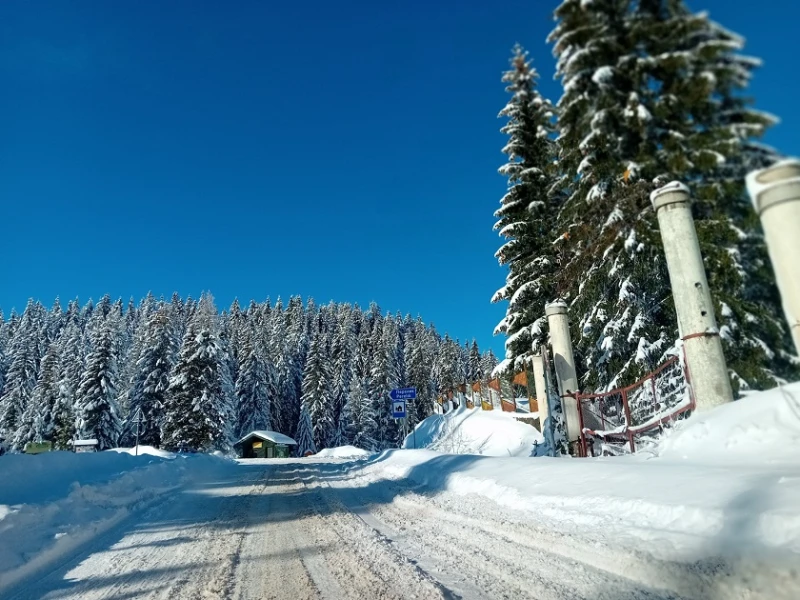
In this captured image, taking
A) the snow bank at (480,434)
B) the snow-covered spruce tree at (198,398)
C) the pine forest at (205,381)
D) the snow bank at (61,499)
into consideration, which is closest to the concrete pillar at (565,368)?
the snow bank at (480,434)

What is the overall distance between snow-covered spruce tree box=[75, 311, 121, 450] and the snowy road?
40.2 metres

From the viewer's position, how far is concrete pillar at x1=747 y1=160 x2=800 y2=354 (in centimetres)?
288

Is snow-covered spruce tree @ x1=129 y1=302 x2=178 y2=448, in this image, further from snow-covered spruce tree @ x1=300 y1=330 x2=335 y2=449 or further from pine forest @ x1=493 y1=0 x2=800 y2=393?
pine forest @ x1=493 y1=0 x2=800 y2=393

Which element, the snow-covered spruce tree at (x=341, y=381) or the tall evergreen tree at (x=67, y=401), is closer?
the tall evergreen tree at (x=67, y=401)

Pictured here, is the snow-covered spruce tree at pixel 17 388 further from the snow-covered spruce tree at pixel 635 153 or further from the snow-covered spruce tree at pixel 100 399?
the snow-covered spruce tree at pixel 635 153

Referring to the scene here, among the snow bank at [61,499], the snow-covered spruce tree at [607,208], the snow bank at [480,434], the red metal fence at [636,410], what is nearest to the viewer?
the snow bank at [61,499]

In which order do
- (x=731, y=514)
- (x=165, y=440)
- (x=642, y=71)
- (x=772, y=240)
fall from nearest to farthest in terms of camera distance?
1. (x=772, y=240)
2. (x=731, y=514)
3. (x=642, y=71)
4. (x=165, y=440)

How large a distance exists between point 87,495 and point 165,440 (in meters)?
33.6

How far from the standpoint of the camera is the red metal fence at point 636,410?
28.1 feet

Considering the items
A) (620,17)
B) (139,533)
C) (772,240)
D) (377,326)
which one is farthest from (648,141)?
(377,326)

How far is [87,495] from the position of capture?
9.98 m

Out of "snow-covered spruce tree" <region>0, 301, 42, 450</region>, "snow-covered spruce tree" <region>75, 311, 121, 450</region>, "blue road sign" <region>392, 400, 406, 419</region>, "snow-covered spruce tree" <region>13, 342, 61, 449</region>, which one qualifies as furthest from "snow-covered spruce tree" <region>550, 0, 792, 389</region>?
"snow-covered spruce tree" <region>0, 301, 42, 450</region>

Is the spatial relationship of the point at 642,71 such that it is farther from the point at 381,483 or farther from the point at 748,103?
the point at 381,483

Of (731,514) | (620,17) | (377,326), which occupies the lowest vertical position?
(731,514)
